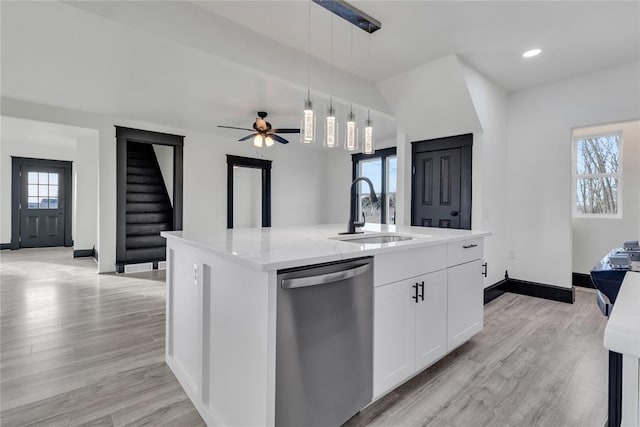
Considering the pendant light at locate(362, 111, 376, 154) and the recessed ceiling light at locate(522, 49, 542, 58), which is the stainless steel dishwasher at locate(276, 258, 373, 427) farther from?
the recessed ceiling light at locate(522, 49, 542, 58)

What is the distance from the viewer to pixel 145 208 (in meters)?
5.94

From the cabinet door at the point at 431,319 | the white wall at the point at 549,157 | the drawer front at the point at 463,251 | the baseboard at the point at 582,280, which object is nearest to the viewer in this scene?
the cabinet door at the point at 431,319

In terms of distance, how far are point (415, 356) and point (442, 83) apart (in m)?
3.03

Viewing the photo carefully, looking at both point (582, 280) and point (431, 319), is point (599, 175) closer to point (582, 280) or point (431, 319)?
point (582, 280)

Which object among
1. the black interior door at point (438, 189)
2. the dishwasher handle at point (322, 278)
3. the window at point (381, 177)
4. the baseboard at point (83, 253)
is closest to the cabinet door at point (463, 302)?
the dishwasher handle at point (322, 278)

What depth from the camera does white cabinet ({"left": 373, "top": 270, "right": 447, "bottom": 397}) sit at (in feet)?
5.36

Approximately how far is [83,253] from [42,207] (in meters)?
2.54

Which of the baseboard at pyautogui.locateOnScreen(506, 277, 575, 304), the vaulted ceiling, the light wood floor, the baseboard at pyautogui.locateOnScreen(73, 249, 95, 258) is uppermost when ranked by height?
the vaulted ceiling

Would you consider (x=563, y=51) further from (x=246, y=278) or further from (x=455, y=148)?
(x=246, y=278)

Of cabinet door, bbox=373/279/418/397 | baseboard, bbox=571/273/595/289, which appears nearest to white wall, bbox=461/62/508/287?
baseboard, bbox=571/273/595/289

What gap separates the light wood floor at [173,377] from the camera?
5.45ft

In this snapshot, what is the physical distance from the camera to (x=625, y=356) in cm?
67

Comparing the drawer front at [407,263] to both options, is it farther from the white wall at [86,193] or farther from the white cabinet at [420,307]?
the white wall at [86,193]

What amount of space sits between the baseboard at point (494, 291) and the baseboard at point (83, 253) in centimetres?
731
